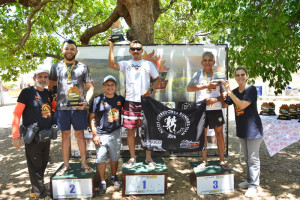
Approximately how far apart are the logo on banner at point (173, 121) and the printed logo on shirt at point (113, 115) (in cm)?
72

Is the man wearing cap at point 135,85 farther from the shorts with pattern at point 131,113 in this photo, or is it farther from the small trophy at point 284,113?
the small trophy at point 284,113

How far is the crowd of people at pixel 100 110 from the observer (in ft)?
11.6

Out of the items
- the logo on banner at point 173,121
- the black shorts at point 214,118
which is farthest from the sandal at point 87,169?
the black shorts at point 214,118

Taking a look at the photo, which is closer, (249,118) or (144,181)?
(249,118)

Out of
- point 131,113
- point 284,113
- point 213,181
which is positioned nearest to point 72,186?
point 131,113

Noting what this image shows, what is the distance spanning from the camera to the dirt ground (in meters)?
3.97

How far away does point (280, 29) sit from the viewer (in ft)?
14.8

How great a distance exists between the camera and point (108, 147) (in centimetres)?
405

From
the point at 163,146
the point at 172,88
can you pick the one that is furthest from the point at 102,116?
the point at 172,88

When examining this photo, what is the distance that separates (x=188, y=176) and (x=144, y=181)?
1263 millimetres

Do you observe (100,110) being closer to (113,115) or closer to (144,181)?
(113,115)

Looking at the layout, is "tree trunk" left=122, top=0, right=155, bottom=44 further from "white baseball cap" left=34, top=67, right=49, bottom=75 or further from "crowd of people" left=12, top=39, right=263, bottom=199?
"white baseball cap" left=34, top=67, right=49, bottom=75

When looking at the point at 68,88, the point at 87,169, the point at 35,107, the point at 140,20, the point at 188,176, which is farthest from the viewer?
the point at 140,20

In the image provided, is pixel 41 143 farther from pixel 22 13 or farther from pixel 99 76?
pixel 22 13
